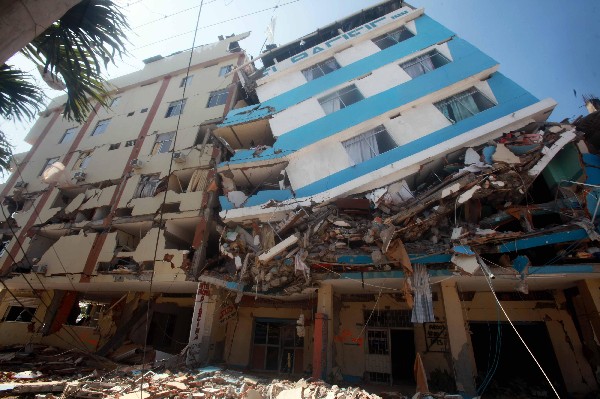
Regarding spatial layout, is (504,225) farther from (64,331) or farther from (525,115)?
(64,331)

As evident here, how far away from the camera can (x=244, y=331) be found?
13008 millimetres

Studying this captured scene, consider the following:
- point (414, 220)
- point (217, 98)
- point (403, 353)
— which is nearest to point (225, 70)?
point (217, 98)

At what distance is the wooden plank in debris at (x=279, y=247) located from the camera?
31.5 feet

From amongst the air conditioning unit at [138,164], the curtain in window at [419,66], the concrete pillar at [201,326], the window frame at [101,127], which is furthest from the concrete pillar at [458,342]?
the window frame at [101,127]

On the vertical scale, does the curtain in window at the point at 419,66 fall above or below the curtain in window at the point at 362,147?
above

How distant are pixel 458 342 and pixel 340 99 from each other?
36.0 feet

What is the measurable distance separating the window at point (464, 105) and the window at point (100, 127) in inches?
853

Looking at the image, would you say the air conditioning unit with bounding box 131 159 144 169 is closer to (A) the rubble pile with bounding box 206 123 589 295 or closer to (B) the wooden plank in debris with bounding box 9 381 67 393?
(A) the rubble pile with bounding box 206 123 589 295

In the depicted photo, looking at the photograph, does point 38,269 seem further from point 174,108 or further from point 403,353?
point 403,353

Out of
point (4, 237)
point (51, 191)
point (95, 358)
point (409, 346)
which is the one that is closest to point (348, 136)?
point (409, 346)

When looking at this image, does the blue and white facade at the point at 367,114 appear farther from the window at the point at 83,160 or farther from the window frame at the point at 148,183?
the window at the point at 83,160

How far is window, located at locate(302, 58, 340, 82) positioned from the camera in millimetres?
15750

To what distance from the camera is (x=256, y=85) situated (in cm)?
1673

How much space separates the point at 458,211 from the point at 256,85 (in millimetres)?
12771
